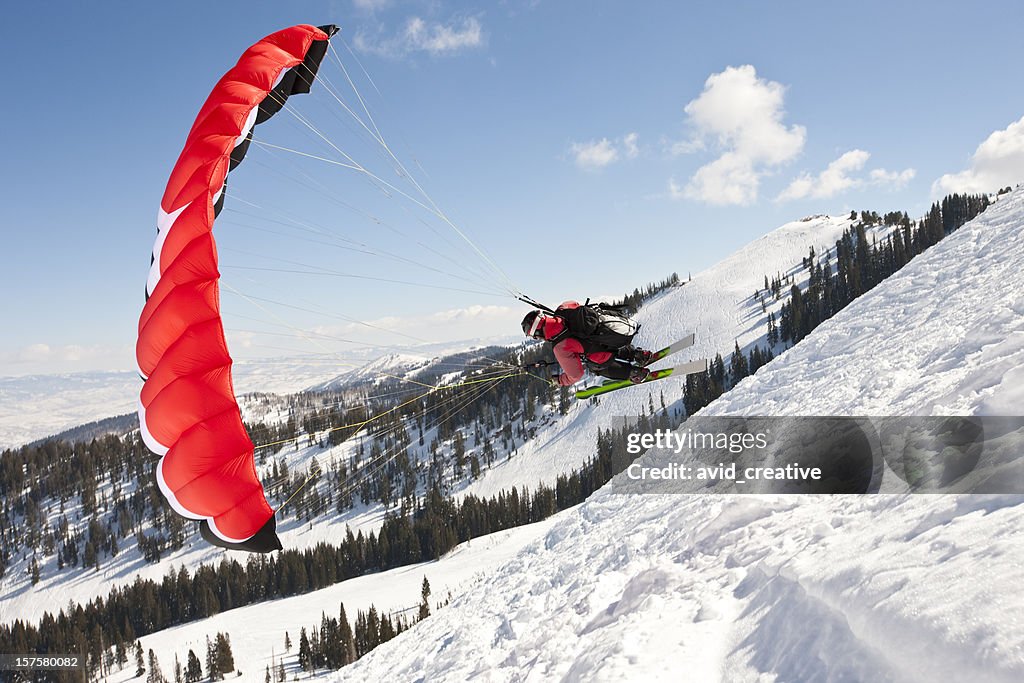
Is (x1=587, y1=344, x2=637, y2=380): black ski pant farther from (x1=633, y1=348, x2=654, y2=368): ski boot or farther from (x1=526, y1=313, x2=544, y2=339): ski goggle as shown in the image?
(x1=526, y1=313, x2=544, y2=339): ski goggle

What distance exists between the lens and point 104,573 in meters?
109

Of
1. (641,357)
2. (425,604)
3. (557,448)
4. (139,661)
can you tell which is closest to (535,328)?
(641,357)

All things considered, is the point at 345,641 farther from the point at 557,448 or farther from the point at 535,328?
the point at 535,328

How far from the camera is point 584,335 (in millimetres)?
8805

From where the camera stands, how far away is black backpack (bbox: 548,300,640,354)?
28.5 ft

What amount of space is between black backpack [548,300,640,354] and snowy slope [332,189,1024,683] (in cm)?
319

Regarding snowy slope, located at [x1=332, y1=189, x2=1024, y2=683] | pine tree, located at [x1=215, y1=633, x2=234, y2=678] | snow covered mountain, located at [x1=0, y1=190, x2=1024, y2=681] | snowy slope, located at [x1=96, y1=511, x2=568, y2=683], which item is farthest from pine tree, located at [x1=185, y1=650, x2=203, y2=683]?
snowy slope, located at [x1=332, y1=189, x2=1024, y2=683]

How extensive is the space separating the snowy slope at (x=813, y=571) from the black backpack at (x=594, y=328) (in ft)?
10.5

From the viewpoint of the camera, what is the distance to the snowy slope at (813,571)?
3551mm

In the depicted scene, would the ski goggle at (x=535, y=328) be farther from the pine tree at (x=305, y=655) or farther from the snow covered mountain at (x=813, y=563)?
the pine tree at (x=305, y=655)

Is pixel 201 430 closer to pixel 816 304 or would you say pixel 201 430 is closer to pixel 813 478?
pixel 813 478

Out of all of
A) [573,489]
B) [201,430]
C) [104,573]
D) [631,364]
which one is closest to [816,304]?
[573,489]

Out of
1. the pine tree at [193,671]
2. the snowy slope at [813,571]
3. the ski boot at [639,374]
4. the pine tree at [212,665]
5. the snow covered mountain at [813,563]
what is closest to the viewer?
the snowy slope at [813,571]

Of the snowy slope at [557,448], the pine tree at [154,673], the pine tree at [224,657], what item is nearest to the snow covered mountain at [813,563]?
the pine tree at [224,657]
